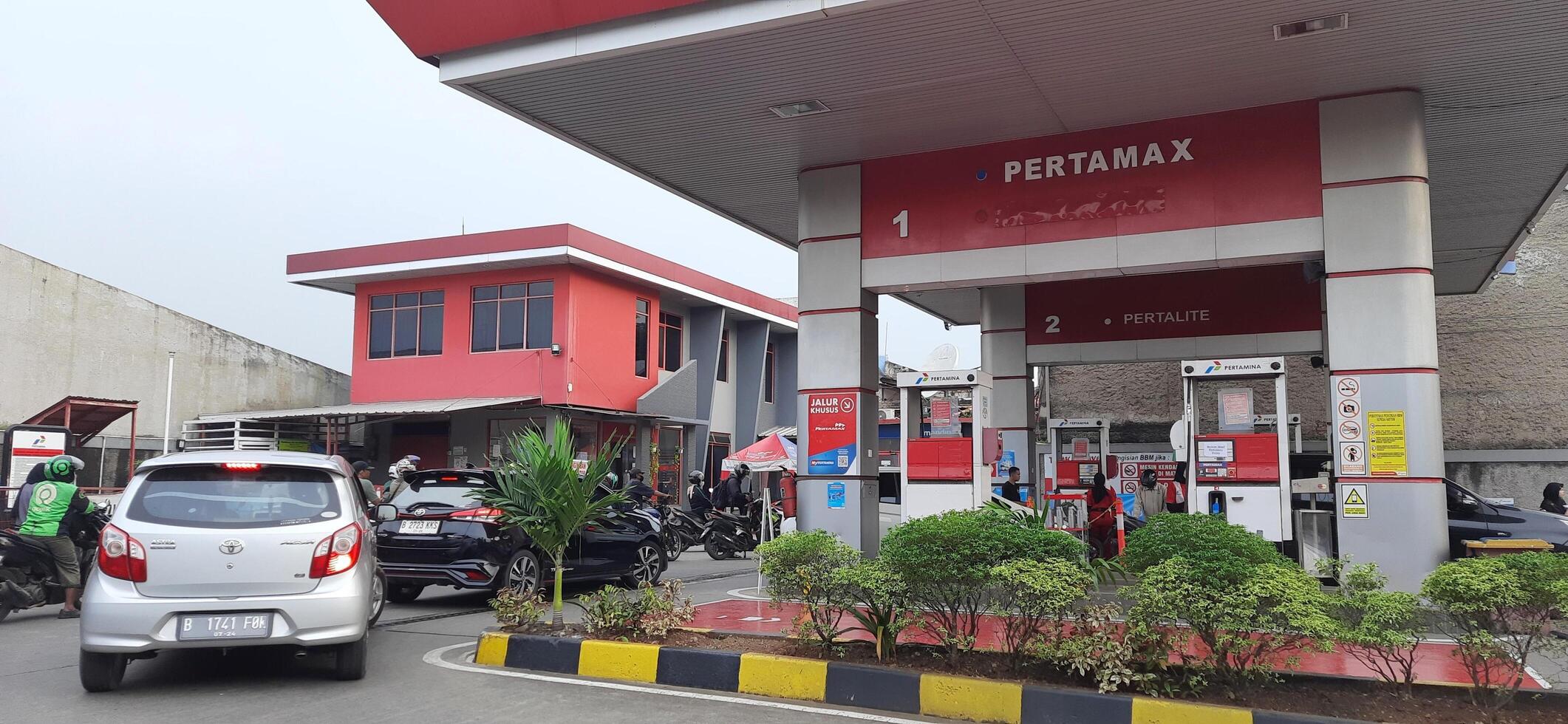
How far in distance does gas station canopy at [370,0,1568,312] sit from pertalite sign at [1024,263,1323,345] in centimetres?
398

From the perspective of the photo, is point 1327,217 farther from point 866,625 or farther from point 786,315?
point 786,315

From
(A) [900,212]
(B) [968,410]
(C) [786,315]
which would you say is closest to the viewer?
(A) [900,212]

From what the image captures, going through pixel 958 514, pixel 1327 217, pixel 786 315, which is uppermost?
pixel 786 315

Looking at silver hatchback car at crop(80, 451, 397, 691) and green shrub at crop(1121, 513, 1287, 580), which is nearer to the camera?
green shrub at crop(1121, 513, 1287, 580)

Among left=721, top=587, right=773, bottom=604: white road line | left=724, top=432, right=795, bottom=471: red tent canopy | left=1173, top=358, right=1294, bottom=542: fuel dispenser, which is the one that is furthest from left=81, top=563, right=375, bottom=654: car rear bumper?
left=724, top=432, right=795, bottom=471: red tent canopy

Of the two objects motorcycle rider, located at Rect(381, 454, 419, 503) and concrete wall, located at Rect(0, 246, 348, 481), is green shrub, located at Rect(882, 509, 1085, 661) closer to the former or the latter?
motorcycle rider, located at Rect(381, 454, 419, 503)

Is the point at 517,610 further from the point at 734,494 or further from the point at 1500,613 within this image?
the point at 734,494

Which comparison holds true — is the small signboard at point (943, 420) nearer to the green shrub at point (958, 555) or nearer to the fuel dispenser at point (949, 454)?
the fuel dispenser at point (949, 454)

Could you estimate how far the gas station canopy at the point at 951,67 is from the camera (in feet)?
26.7

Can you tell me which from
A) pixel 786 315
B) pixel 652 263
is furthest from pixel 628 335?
A: pixel 786 315

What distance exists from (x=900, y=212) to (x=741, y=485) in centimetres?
882

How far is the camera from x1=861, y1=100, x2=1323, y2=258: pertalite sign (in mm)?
9711

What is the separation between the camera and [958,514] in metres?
6.42

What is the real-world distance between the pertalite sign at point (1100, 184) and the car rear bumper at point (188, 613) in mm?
6921
